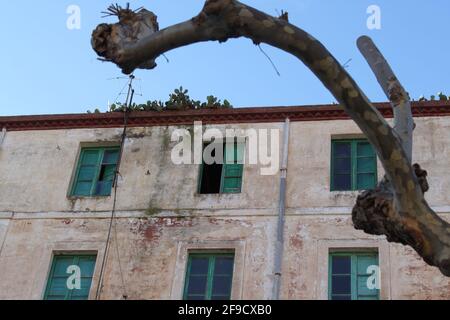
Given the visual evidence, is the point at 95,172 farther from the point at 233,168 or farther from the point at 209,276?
the point at 209,276

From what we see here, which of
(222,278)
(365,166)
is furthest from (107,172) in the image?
(365,166)

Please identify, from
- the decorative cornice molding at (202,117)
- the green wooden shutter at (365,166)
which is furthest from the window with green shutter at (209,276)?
the decorative cornice molding at (202,117)

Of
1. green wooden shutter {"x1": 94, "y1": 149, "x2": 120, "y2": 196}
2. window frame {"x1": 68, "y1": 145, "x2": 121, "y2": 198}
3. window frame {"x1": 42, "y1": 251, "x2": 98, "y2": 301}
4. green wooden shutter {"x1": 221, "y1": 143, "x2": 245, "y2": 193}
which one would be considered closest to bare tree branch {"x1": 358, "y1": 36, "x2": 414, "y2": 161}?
green wooden shutter {"x1": 221, "y1": 143, "x2": 245, "y2": 193}

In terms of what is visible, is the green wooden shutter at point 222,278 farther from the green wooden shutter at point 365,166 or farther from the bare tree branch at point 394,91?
the bare tree branch at point 394,91

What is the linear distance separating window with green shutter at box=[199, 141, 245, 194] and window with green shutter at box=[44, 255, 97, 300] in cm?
313

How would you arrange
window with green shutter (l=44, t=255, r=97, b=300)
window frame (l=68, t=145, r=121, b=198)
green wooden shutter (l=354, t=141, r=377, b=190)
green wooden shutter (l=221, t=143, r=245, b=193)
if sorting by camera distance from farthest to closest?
1. window frame (l=68, t=145, r=121, b=198)
2. green wooden shutter (l=221, t=143, r=245, b=193)
3. green wooden shutter (l=354, t=141, r=377, b=190)
4. window with green shutter (l=44, t=255, r=97, b=300)

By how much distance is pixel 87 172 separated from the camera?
19.7 m

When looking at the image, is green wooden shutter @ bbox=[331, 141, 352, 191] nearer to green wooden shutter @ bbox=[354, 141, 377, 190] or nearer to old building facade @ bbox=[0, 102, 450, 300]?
old building facade @ bbox=[0, 102, 450, 300]

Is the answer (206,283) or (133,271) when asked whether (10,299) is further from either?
(206,283)

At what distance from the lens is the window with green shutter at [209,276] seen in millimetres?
16719

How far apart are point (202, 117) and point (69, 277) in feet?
16.8

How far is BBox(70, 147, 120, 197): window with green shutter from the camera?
19219 millimetres

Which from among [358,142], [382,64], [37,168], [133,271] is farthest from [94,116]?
[382,64]
